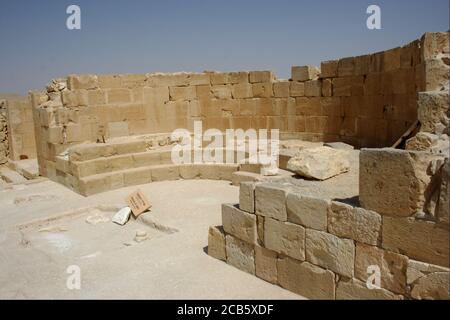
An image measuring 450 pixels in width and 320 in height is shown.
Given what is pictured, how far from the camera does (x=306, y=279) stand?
13.6 feet

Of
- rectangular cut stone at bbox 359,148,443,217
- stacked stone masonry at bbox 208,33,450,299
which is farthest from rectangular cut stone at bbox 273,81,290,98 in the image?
rectangular cut stone at bbox 359,148,443,217

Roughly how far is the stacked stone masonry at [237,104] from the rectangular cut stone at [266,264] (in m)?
4.43

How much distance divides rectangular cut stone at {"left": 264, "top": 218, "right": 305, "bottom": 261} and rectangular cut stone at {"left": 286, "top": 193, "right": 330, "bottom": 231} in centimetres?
10

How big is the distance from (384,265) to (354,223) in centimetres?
45

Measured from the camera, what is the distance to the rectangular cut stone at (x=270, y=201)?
432 cm

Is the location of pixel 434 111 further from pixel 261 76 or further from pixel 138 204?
pixel 261 76

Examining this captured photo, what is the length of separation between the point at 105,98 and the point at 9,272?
268 inches

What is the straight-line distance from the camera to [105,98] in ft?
36.2

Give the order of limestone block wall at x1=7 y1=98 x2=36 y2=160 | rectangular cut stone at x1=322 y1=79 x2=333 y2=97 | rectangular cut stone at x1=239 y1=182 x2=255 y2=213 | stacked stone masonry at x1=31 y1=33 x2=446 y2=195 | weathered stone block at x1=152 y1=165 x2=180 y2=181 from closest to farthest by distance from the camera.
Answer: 1. rectangular cut stone at x1=239 y1=182 x2=255 y2=213
2. stacked stone masonry at x1=31 y1=33 x2=446 y2=195
3. weathered stone block at x1=152 y1=165 x2=180 y2=181
4. rectangular cut stone at x1=322 y1=79 x2=333 y2=97
5. limestone block wall at x1=7 y1=98 x2=36 y2=160

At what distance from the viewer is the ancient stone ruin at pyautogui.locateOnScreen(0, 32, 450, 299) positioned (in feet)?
11.3

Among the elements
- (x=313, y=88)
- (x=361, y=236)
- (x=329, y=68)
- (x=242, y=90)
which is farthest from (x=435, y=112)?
(x=242, y=90)

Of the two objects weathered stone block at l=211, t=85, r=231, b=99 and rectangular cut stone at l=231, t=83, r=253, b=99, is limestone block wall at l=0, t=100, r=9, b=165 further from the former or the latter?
rectangular cut stone at l=231, t=83, r=253, b=99

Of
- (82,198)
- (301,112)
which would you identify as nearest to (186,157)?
(82,198)
